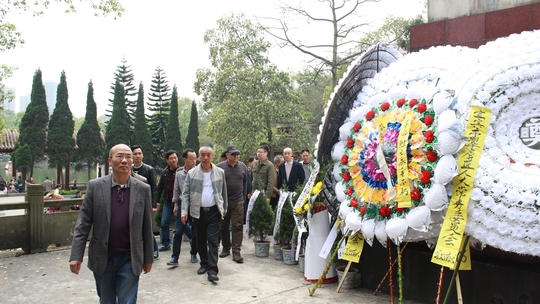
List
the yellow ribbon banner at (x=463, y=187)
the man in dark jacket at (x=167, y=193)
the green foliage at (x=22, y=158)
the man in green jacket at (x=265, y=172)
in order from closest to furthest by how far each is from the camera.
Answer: the yellow ribbon banner at (x=463, y=187) < the man in dark jacket at (x=167, y=193) < the man in green jacket at (x=265, y=172) < the green foliage at (x=22, y=158)

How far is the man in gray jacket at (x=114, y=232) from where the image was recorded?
11.8 feet

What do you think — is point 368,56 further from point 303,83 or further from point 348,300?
point 303,83

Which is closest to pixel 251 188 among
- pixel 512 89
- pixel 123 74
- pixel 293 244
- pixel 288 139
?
pixel 293 244

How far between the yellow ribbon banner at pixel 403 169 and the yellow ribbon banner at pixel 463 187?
0.46 metres

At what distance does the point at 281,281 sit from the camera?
244 inches

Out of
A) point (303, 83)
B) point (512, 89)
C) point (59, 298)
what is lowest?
point (59, 298)

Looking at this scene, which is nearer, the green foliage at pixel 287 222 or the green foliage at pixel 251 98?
the green foliage at pixel 287 222

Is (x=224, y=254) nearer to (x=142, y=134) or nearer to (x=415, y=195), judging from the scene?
(x=415, y=195)

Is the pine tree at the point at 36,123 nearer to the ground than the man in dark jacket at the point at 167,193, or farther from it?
farther from it

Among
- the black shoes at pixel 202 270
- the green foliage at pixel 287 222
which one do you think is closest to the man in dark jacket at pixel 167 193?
the black shoes at pixel 202 270

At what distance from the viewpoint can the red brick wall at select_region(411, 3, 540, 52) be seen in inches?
214

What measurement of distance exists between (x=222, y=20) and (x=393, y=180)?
23.0 metres

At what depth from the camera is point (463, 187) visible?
13.0 ft

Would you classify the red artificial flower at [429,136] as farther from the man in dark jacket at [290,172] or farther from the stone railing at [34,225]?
the stone railing at [34,225]
